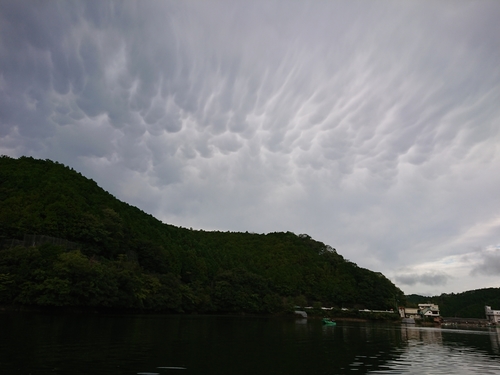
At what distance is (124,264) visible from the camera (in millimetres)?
67438

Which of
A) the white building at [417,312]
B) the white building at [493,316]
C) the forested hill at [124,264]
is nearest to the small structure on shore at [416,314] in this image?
the white building at [417,312]

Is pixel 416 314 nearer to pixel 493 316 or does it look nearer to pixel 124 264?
pixel 493 316

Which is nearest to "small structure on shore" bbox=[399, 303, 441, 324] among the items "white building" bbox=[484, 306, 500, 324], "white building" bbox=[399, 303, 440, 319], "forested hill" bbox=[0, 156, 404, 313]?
"white building" bbox=[399, 303, 440, 319]

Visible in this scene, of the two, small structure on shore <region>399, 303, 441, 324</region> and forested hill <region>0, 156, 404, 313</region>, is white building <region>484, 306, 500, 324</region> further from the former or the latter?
forested hill <region>0, 156, 404, 313</region>

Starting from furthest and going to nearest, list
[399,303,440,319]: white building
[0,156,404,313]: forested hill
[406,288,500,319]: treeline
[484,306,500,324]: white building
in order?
[406,288,500,319]: treeline < [484,306,500,324]: white building < [399,303,440,319]: white building < [0,156,404,313]: forested hill

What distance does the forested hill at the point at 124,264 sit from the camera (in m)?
51.2

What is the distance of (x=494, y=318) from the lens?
141 m

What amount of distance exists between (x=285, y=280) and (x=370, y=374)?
113m

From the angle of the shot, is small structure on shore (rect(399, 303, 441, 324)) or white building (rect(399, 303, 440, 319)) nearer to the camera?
small structure on shore (rect(399, 303, 441, 324))

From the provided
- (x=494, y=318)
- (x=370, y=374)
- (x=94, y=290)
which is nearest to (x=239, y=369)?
(x=370, y=374)

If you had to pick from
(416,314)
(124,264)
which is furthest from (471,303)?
(124,264)

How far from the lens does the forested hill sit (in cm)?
5122

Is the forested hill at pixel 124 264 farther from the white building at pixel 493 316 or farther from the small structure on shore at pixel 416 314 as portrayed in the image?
the white building at pixel 493 316

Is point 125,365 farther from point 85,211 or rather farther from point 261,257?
point 261,257
